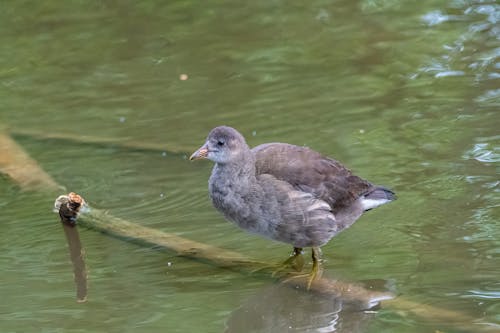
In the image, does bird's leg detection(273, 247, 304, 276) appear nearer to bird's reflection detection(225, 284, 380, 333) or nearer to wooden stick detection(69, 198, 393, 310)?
wooden stick detection(69, 198, 393, 310)

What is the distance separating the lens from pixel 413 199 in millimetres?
7320

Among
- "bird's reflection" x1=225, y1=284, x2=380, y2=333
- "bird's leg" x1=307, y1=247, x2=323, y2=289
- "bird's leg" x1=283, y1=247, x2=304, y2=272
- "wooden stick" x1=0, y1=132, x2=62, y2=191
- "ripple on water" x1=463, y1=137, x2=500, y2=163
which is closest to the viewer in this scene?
"bird's reflection" x1=225, y1=284, x2=380, y2=333

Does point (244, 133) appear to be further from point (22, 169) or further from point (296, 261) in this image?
point (296, 261)

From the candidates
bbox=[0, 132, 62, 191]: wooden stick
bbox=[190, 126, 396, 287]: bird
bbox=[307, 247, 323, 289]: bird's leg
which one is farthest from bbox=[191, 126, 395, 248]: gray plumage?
bbox=[0, 132, 62, 191]: wooden stick

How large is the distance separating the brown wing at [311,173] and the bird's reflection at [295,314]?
0.69m

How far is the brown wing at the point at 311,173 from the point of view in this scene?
6.45m

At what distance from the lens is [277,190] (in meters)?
6.32

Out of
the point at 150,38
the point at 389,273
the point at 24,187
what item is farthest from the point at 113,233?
the point at 150,38

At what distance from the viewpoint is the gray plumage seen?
630cm

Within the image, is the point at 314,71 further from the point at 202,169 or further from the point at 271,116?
the point at 202,169

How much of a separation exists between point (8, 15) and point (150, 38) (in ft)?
6.38

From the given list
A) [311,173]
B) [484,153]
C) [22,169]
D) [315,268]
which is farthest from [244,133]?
[315,268]

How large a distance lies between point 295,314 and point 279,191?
2.64 ft

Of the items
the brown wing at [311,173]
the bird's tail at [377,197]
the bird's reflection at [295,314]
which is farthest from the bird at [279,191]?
the bird's reflection at [295,314]
